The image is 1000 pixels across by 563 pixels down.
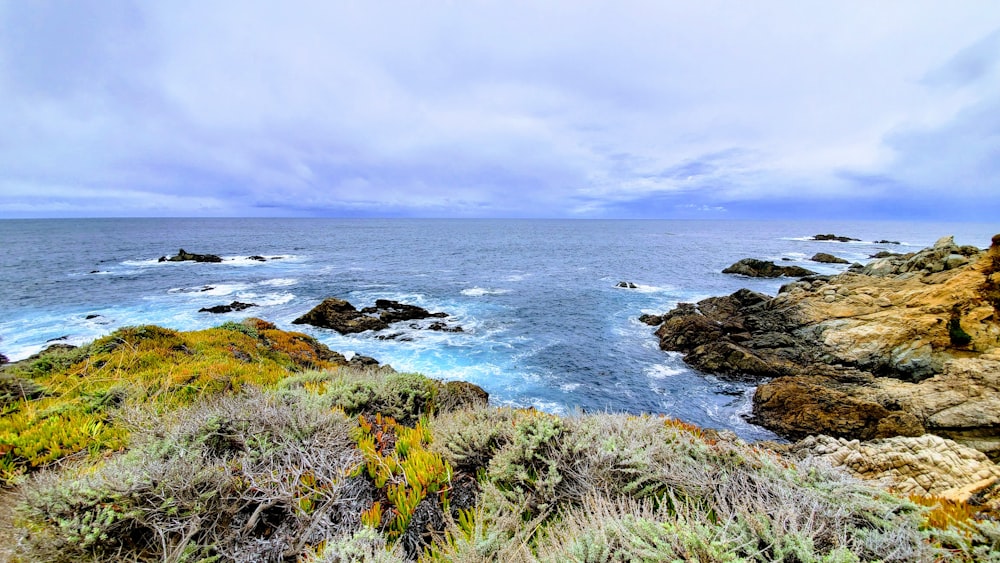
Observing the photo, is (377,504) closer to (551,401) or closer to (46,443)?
(46,443)

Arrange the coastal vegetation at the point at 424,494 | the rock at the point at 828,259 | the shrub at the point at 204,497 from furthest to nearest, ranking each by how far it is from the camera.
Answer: the rock at the point at 828,259 < the shrub at the point at 204,497 < the coastal vegetation at the point at 424,494

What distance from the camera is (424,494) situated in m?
4.43

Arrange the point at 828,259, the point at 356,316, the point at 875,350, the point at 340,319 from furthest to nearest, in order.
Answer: the point at 828,259
the point at 356,316
the point at 340,319
the point at 875,350

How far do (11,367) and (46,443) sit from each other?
6044mm

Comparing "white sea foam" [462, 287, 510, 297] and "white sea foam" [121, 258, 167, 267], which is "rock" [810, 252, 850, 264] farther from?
"white sea foam" [121, 258, 167, 267]

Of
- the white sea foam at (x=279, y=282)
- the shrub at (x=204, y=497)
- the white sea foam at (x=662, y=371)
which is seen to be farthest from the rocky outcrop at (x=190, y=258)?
the shrub at (x=204, y=497)

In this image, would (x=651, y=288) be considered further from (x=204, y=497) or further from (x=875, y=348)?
(x=204, y=497)

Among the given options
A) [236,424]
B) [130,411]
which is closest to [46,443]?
[130,411]

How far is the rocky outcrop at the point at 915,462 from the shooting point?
869cm

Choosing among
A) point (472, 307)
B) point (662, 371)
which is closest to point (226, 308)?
point (472, 307)

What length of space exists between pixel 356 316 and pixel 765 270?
47204 mm

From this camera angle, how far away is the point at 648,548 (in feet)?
9.53

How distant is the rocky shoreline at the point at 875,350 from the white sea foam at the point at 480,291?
1428 cm

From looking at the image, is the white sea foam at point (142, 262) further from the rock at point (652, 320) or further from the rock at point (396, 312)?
the rock at point (652, 320)
